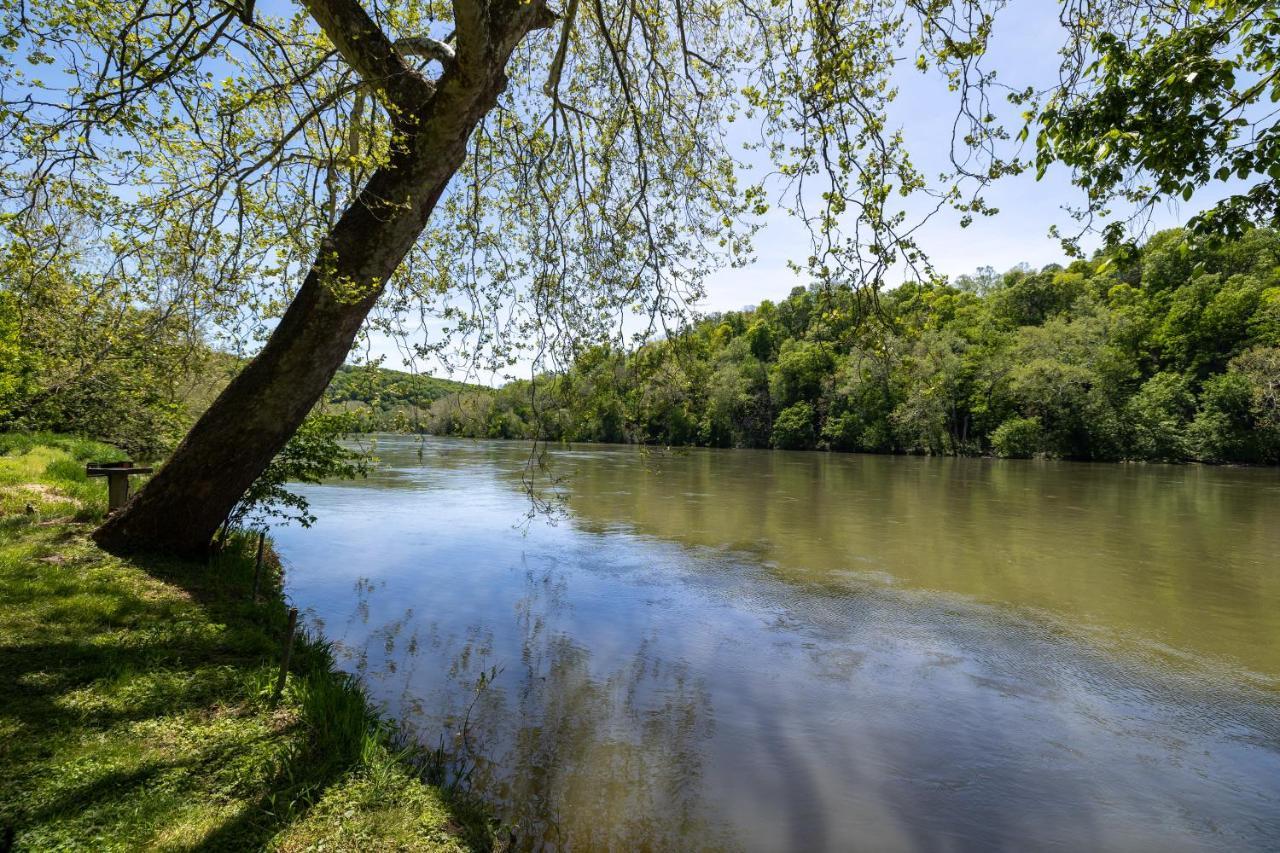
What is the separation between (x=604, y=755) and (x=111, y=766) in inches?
121

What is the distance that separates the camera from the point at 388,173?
5.58 m

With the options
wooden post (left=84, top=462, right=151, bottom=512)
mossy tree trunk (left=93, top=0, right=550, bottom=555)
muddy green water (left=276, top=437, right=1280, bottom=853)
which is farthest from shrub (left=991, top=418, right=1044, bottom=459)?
wooden post (left=84, top=462, right=151, bottom=512)

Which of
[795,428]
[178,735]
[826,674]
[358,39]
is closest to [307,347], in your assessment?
[358,39]

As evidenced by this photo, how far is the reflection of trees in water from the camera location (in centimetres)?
415

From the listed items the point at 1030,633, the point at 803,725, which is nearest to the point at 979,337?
the point at 1030,633

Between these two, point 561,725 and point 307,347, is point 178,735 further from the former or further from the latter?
point 307,347

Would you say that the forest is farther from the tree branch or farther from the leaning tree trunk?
the tree branch

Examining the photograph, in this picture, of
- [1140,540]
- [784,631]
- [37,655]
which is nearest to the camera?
[37,655]

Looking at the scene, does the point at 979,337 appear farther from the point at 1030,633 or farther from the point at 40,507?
the point at 40,507

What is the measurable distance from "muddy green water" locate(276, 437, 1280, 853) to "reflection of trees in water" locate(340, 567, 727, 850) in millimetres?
24

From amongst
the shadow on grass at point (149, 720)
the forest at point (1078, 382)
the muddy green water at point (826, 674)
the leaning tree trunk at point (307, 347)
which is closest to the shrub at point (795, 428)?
the forest at point (1078, 382)

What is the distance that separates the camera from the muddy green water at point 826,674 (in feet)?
14.5

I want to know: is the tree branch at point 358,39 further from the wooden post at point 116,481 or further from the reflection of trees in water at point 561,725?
the wooden post at point 116,481

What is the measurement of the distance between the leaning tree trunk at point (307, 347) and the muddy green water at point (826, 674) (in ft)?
7.15
